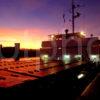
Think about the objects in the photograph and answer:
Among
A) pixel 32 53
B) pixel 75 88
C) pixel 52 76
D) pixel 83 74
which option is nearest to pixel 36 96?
pixel 52 76

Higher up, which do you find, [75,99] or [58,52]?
[58,52]

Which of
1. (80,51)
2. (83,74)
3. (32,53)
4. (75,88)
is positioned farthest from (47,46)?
(75,88)

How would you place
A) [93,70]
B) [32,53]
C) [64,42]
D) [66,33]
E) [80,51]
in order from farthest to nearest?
[32,53]
[66,33]
[64,42]
[80,51]
[93,70]

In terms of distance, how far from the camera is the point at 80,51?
20312 mm

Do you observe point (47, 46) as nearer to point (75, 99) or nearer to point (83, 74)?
point (83, 74)

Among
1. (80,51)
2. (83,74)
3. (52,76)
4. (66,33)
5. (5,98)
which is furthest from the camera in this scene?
(66,33)

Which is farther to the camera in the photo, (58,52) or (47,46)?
(47,46)

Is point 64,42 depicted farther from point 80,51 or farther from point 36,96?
point 36,96

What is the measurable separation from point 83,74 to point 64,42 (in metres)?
10.9

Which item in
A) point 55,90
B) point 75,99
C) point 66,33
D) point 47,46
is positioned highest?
point 66,33

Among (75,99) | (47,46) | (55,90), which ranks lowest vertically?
(75,99)

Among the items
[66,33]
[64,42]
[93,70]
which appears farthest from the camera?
[66,33]

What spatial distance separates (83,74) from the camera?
1328 cm

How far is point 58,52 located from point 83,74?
931cm
